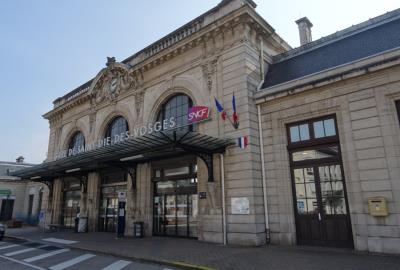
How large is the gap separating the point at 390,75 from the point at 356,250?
19.9 feet

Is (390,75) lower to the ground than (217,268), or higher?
higher

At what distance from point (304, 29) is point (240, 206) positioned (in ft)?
38.3

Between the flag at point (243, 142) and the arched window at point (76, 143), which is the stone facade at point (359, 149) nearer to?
the flag at point (243, 142)

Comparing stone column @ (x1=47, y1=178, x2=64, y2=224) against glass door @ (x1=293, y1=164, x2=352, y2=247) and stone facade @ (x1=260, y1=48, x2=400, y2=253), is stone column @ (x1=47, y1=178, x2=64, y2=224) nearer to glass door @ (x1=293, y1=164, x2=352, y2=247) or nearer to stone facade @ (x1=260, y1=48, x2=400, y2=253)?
stone facade @ (x1=260, y1=48, x2=400, y2=253)

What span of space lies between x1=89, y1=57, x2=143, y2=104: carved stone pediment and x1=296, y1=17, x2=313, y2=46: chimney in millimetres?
9899

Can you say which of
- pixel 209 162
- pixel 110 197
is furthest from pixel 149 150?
pixel 110 197

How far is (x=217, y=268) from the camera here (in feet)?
26.3

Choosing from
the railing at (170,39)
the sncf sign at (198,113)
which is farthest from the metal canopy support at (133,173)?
the railing at (170,39)

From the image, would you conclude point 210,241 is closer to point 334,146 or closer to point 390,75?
point 334,146

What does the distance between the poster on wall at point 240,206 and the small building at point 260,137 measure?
41 mm

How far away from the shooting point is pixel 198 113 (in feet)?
48.1

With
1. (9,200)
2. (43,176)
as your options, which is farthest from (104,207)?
(9,200)

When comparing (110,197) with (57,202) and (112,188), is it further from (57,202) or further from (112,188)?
(57,202)

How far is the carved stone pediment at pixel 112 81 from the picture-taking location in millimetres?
18812
